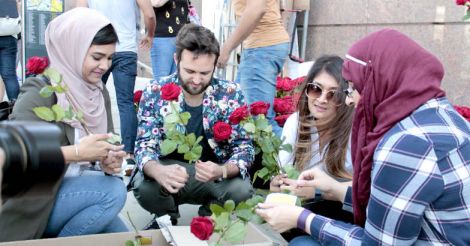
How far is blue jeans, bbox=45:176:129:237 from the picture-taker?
7.32 feet

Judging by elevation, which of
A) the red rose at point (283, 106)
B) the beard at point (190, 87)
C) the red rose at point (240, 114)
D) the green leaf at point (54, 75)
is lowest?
the red rose at point (283, 106)

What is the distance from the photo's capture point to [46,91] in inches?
83.9

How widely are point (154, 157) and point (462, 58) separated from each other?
2.78 metres

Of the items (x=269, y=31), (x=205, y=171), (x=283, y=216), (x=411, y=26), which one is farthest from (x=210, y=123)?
(x=411, y=26)

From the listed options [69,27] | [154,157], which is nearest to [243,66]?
[154,157]

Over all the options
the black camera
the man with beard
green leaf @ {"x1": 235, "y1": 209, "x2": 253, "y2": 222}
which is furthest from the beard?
the black camera

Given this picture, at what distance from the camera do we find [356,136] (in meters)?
1.76

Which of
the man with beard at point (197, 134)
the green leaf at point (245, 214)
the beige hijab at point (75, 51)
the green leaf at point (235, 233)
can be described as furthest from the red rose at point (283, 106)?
the green leaf at point (235, 233)

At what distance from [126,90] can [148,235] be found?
6.57ft

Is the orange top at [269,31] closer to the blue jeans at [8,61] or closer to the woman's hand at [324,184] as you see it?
the woman's hand at [324,184]

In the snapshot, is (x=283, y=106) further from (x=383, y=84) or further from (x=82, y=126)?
(x=383, y=84)

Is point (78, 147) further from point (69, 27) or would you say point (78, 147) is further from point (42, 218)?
point (69, 27)

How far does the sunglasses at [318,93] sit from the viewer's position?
8.24 feet

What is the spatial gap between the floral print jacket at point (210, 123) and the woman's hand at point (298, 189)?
507mm
